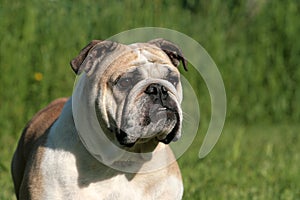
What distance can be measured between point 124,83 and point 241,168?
11.9 feet

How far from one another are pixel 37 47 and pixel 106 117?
514 cm

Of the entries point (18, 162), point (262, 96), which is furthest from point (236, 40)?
point (18, 162)

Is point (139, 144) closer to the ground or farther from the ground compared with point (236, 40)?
farther from the ground

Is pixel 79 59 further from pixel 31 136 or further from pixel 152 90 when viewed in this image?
pixel 31 136

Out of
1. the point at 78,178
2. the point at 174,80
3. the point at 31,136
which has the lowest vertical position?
the point at 31,136

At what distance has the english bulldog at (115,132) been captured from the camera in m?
5.19

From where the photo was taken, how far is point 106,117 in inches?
207

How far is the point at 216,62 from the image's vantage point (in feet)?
36.4

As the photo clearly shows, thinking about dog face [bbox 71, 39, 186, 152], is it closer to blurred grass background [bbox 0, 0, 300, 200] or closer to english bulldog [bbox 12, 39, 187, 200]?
english bulldog [bbox 12, 39, 187, 200]

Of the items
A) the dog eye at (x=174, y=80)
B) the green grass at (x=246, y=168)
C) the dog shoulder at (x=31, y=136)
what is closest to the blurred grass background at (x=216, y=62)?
the green grass at (x=246, y=168)

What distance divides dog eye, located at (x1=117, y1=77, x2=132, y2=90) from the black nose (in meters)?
0.12

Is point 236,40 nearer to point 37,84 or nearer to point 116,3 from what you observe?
point 116,3

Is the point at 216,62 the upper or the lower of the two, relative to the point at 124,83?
lower

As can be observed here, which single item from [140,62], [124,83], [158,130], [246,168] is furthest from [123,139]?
[246,168]
